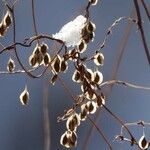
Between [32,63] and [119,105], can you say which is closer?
[32,63]

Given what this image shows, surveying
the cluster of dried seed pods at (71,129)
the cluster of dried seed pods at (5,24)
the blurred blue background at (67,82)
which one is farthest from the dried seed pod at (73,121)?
the blurred blue background at (67,82)

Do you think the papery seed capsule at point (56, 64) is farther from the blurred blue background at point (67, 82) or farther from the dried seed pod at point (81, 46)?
the blurred blue background at point (67, 82)

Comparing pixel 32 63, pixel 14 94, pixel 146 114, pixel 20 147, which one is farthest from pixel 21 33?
pixel 20 147

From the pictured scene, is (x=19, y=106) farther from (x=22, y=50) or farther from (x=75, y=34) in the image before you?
(x=75, y=34)

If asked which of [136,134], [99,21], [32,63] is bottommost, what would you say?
[136,134]

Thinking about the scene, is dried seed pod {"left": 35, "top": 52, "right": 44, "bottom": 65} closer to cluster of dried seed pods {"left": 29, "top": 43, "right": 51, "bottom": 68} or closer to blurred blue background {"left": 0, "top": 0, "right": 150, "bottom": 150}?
cluster of dried seed pods {"left": 29, "top": 43, "right": 51, "bottom": 68}

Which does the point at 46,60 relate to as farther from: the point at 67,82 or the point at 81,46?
the point at 67,82

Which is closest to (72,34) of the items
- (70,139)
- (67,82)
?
(70,139)

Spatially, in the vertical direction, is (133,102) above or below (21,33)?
below
